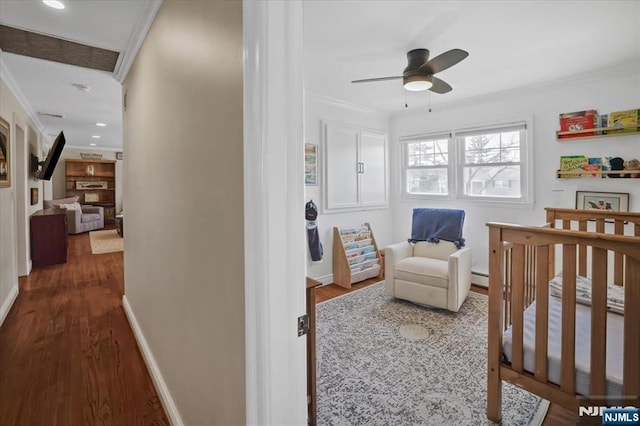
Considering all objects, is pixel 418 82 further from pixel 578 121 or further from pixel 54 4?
pixel 54 4

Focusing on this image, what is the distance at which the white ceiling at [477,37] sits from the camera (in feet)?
6.66

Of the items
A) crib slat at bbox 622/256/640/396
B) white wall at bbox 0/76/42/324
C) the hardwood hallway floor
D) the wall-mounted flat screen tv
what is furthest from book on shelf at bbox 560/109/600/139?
the wall-mounted flat screen tv

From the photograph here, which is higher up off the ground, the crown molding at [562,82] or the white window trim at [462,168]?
the crown molding at [562,82]

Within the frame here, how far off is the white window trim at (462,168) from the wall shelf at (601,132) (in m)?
0.30

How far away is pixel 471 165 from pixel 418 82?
1.96m

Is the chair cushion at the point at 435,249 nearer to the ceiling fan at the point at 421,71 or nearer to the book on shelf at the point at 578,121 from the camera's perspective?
the book on shelf at the point at 578,121

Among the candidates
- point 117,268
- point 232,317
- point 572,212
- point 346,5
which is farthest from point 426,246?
point 117,268

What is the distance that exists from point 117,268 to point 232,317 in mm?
4611

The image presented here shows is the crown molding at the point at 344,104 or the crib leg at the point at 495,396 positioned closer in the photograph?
the crib leg at the point at 495,396

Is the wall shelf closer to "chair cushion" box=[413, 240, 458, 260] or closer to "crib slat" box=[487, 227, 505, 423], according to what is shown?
"chair cushion" box=[413, 240, 458, 260]

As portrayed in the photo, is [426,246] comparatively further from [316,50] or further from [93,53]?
[93,53]

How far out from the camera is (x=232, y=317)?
0.98m

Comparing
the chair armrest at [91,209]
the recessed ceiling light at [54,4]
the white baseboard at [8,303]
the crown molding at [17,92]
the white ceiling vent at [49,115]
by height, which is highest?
the white ceiling vent at [49,115]

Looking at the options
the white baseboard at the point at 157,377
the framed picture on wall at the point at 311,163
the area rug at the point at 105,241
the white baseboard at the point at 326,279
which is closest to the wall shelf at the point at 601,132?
the framed picture on wall at the point at 311,163
